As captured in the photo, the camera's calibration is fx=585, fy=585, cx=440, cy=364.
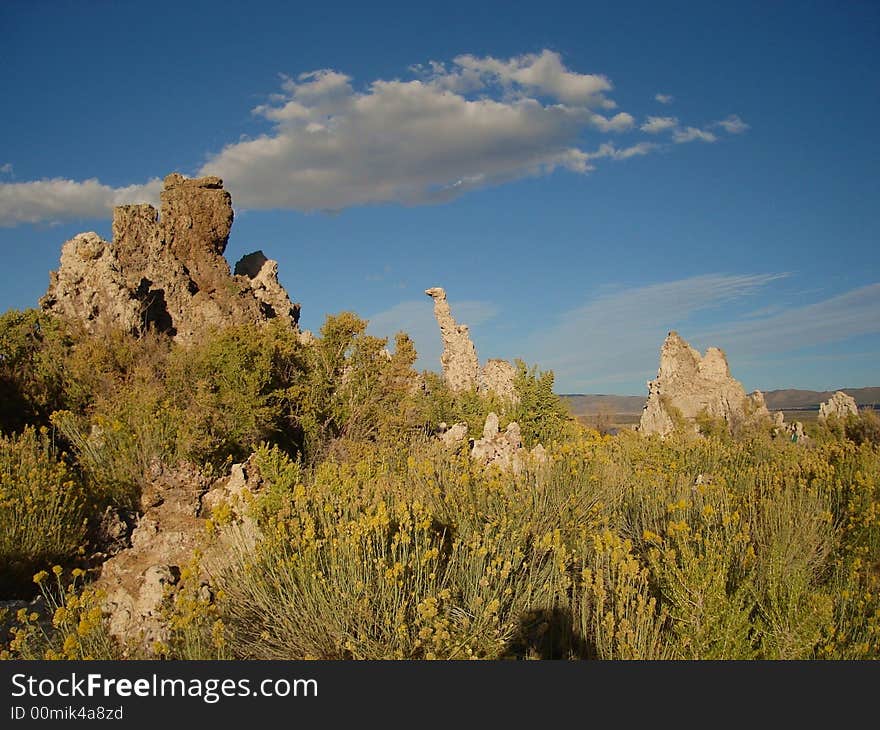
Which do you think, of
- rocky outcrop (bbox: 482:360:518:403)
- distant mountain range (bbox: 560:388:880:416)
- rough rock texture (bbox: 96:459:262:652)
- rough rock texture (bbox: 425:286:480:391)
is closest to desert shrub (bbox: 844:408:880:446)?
rocky outcrop (bbox: 482:360:518:403)

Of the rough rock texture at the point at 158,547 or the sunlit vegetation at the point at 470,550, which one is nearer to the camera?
the sunlit vegetation at the point at 470,550

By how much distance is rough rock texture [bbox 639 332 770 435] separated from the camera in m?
25.7

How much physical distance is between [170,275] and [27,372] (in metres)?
13.8

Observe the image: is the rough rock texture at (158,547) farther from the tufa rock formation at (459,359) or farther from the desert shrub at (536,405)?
the tufa rock formation at (459,359)

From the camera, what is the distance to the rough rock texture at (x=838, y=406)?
2006 cm

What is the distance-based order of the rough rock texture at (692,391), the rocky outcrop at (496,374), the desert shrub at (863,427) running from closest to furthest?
1. the desert shrub at (863,427)
2. the rough rock texture at (692,391)
3. the rocky outcrop at (496,374)

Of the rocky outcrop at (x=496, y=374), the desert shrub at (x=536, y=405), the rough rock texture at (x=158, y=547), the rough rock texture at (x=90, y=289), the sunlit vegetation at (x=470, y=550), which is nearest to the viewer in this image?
the sunlit vegetation at (x=470, y=550)

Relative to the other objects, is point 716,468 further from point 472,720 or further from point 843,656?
point 472,720

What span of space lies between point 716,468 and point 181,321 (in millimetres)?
21519

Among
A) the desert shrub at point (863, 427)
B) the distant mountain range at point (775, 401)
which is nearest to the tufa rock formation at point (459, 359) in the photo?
the desert shrub at point (863, 427)

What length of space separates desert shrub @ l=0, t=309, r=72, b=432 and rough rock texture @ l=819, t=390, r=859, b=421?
22129 millimetres

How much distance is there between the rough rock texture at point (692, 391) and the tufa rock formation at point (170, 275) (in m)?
17.1

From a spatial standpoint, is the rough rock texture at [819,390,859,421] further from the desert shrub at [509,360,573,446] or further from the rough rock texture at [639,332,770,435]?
the desert shrub at [509,360,573,446]

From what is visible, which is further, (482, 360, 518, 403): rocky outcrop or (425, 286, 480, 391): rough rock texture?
(425, 286, 480, 391): rough rock texture
